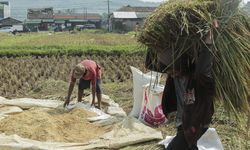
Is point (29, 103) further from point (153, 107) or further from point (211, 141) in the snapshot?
point (211, 141)

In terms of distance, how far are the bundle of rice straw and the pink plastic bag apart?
2.53 m

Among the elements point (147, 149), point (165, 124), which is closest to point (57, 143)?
point (147, 149)

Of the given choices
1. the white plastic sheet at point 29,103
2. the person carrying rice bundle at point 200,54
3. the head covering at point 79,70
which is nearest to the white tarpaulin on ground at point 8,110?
the white plastic sheet at point 29,103

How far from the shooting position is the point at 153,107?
17.7ft

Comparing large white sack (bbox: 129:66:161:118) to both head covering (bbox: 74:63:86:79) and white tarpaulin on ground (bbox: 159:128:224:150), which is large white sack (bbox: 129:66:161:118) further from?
white tarpaulin on ground (bbox: 159:128:224:150)

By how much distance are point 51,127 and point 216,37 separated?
117 inches

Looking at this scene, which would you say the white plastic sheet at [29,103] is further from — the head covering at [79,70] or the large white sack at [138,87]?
the large white sack at [138,87]

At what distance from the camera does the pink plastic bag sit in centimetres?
533

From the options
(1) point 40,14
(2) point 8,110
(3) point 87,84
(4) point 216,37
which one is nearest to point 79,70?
(3) point 87,84

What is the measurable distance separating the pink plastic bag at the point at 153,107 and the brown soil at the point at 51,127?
22.2 inches

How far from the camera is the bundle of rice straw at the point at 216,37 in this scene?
2.65 metres

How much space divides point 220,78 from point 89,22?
62141 millimetres

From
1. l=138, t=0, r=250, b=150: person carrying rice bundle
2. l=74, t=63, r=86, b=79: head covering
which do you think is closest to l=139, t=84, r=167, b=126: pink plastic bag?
l=74, t=63, r=86, b=79: head covering

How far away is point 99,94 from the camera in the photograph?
6.54 metres
